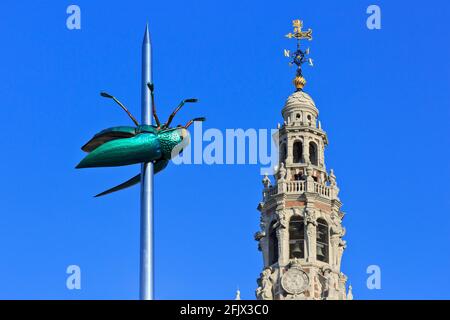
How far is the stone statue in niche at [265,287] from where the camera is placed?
111 meters

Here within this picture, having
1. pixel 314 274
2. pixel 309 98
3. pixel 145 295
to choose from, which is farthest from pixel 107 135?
pixel 309 98

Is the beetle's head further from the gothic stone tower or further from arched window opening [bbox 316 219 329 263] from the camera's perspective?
arched window opening [bbox 316 219 329 263]

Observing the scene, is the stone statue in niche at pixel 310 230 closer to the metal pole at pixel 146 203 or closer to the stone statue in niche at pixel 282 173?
the stone statue in niche at pixel 282 173

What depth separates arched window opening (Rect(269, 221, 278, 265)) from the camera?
374 feet

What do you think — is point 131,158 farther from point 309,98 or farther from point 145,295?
point 309,98

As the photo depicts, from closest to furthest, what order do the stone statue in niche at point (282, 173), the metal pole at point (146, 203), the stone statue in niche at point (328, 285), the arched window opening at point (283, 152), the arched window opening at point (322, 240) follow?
the metal pole at point (146, 203) < the stone statue in niche at point (328, 285) < the arched window opening at point (322, 240) < the stone statue in niche at point (282, 173) < the arched window opening at point (283, 152)

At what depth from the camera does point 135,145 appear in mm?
57656

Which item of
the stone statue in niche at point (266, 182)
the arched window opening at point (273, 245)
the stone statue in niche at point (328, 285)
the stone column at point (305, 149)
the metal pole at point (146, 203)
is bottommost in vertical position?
the metal pole at point (146, 203)

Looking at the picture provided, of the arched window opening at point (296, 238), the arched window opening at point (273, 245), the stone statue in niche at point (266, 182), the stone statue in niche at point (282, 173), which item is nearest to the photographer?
the arched window opening at point (296, 238)

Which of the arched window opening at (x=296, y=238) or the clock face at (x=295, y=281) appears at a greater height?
the arched window opening at (x=296, y=238)

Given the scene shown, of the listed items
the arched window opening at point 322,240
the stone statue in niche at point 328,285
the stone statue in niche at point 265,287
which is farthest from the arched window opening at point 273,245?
the stone statue in niche at point 328,285

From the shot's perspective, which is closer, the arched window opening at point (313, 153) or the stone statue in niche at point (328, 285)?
the stone statue in niche at point (328, 285)

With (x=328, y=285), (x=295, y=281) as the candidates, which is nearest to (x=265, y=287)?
(x=295, y=281)

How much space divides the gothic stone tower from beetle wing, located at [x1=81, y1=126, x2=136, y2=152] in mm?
52974
